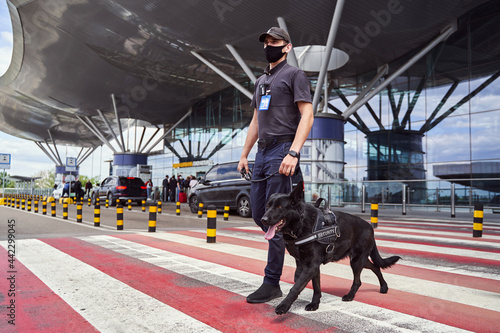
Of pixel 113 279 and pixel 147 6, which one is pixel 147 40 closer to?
pixel 147 6

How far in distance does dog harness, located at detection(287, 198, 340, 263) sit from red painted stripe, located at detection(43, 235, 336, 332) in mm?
516

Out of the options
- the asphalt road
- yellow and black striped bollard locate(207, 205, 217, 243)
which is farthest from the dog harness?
the asphalt road

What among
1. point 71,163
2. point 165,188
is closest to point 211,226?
point 165,188

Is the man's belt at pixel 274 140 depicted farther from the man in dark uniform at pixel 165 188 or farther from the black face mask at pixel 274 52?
the man in dark uniform at pixel 165 188

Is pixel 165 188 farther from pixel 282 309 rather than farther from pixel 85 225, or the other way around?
pixel 282 309

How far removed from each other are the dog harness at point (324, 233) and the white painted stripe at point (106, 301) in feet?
2.72

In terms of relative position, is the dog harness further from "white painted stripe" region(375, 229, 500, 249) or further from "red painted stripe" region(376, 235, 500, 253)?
"white painted stripe" region(375, 229, 500, 249)

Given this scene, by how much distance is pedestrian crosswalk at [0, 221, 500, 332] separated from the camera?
272 cm

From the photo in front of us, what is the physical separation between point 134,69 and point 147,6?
9678 mm

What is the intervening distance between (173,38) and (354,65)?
10.5m

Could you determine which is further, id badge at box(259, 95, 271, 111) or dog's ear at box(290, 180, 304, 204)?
id badge at box(259, 95, 271, 111)

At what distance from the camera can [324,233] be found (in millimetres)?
2902

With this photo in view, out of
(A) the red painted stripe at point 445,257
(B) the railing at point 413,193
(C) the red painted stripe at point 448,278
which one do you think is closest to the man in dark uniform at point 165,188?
(B) the railing at point 413,193

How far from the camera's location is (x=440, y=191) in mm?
14469
